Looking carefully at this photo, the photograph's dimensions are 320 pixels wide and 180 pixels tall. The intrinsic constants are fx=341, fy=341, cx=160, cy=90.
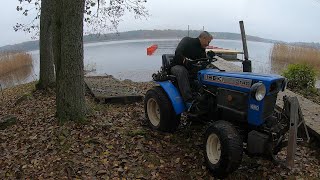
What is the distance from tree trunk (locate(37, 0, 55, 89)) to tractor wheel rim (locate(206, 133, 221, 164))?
6.59 m

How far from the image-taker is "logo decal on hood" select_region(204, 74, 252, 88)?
4660mm

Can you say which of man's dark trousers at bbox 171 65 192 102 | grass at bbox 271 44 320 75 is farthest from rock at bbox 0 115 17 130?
grass at bbox 271 44 320 75

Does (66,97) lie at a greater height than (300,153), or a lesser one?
greater

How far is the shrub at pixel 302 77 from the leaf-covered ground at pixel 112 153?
4.24 meters

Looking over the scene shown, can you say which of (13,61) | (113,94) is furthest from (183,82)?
(13,61)

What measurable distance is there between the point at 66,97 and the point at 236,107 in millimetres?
3200

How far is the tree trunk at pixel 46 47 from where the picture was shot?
31.8 feet

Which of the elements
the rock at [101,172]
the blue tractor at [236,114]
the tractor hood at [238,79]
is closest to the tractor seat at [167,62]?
the blue tractor at [236,114]

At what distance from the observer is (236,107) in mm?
4867

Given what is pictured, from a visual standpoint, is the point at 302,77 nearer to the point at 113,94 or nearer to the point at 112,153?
the point at 113,94

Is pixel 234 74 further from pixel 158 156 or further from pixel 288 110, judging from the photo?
pixel 158 156

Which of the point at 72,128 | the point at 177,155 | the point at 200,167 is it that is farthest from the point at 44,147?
the point at 200,167

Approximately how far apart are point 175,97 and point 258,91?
69.7 inches

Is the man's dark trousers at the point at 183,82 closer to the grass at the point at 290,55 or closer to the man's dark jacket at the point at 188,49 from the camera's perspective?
the man's dark jacket at the point at 188,49
